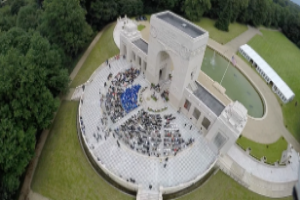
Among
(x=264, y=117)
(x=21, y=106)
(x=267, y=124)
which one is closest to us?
(x=21, y=106)

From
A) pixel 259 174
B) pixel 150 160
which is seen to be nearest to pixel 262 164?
pixel 259 174

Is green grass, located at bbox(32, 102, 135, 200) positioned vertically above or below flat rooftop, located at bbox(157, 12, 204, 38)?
below

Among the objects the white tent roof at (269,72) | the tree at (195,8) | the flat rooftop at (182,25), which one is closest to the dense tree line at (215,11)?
the tree at (195,8)

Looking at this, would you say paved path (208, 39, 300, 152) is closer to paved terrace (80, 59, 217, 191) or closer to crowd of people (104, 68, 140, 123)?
paved terrace (80, 59, 217, 191)

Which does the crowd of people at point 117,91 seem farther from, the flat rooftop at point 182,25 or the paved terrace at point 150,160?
the flat rooftop at point 182,25

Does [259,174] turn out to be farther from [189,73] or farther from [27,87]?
[27,87]

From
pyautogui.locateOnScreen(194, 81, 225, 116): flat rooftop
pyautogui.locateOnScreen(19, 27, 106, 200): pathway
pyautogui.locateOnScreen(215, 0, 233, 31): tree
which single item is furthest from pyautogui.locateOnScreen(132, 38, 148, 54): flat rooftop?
pyautogui.locateOnScreen(215, 0, 233, 31): tree

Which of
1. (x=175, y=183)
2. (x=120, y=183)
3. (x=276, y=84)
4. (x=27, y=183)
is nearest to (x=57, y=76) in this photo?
(x=27, y=183)

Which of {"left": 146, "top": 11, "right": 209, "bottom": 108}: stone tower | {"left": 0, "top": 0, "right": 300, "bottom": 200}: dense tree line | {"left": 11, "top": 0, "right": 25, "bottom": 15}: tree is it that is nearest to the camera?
{"left": 0, "top": 0, "right": 300, "bottom": 200}: dense tree line
